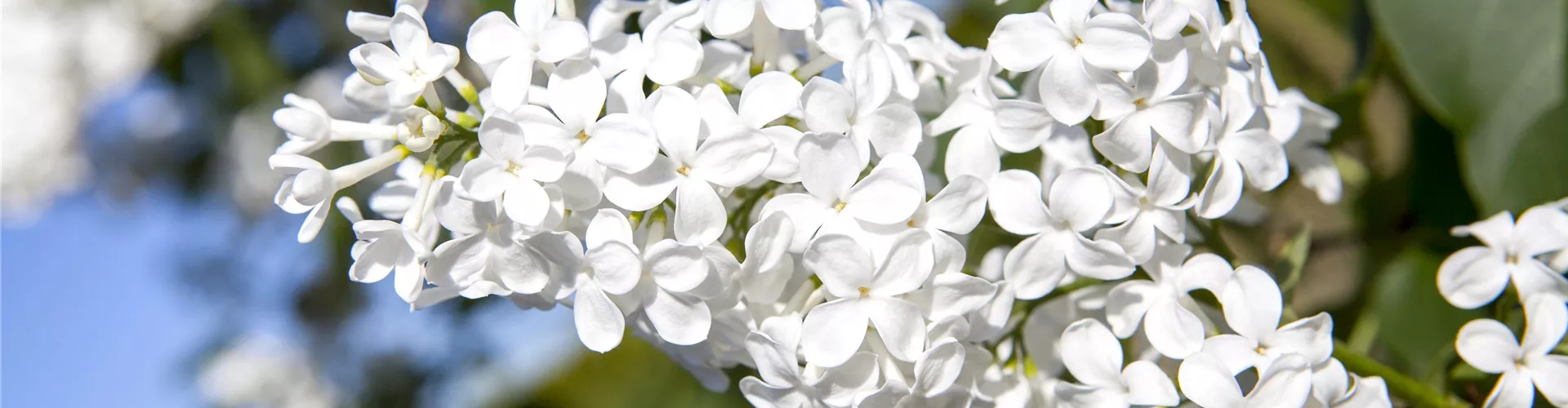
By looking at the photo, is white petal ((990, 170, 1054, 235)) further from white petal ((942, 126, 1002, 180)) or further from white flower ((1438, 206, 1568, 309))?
white flower ((1438, 206, 1568, 309))

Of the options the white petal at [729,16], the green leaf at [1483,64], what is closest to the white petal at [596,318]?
the white petal at [729,16]

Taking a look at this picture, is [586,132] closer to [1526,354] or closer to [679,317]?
[679,317]

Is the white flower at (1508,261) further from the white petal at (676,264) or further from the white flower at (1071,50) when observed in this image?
the white petal at (676,264)

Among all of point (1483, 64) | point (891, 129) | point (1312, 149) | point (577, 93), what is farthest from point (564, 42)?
point (1483, 64)

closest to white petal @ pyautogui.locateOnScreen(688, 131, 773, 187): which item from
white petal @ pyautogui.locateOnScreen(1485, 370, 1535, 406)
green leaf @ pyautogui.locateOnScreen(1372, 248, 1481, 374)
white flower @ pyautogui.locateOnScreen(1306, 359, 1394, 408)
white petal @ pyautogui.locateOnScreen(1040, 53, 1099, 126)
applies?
white petal @ pyautogui.locateOnScreen(1040, 53, 1099, 126)

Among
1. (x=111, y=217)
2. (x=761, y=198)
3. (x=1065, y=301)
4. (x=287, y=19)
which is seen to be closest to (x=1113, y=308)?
(x=1065, y=301)
